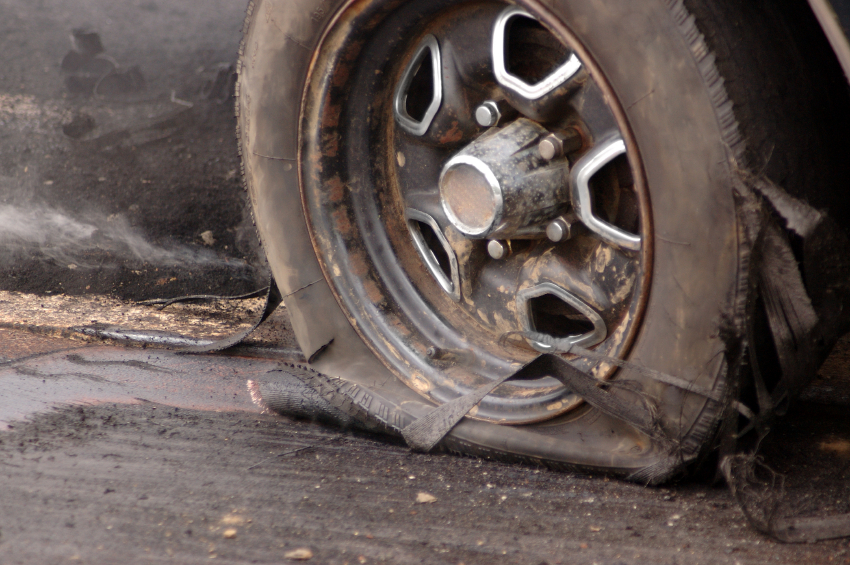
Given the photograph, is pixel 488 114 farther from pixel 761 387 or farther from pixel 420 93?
pixel 761 387

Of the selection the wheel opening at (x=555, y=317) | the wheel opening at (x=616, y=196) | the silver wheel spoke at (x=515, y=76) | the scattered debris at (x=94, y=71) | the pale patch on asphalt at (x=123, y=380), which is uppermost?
the scattered debris at (x=94, y=71)

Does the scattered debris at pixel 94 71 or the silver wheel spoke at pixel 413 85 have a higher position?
the scattered debris at pixel 94 71

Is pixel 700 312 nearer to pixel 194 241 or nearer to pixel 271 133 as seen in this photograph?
pixel 271 133

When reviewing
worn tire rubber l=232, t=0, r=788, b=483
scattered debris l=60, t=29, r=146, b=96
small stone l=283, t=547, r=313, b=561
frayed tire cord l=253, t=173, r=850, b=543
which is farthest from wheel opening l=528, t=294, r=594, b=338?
scattered debris l=60, t=29, r=146, b=96

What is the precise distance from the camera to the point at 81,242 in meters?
2.25

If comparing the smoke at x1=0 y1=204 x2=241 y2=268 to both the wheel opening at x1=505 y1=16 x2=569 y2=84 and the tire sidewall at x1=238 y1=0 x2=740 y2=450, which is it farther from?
the tire sidewall at x1=238 y1=0 x2=740 y2=450

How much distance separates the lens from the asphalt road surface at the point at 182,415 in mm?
914

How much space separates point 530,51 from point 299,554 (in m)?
0.88

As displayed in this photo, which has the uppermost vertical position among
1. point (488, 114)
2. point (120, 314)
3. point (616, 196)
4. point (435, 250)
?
point (488, 114)

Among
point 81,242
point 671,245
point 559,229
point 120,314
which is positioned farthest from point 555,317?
point 81,242

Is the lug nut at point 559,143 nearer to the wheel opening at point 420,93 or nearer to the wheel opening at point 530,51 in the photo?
the wheel opening at point 530,51

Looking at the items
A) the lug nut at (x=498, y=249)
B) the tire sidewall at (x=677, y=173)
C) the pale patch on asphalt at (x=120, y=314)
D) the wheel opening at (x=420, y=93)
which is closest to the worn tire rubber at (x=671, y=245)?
the tire sidewall at (x=677, y=173)

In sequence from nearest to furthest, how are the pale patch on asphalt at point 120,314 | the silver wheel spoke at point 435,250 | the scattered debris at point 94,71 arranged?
the silver wheel spoke at point 435,250
the pale patch on asphalt at point 120,314
the scattered debris at point 94,71

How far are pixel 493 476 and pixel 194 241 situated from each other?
1407 millimetres
